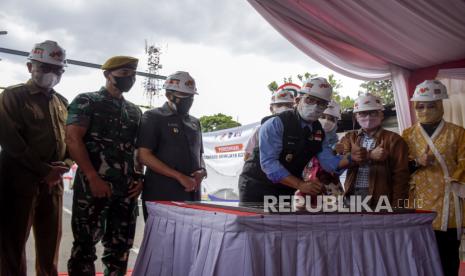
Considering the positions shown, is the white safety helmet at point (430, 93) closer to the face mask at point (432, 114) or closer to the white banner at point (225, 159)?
the face mask at point (432, 114)

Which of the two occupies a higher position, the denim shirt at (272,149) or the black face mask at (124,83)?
the black face mask at (124,83)

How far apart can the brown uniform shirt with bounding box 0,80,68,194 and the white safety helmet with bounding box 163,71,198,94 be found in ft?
2.79

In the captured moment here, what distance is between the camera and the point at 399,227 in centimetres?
195

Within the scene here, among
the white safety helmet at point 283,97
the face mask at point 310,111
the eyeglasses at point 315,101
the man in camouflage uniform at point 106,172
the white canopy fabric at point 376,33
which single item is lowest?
the man in camouflage uniform at point 106,172

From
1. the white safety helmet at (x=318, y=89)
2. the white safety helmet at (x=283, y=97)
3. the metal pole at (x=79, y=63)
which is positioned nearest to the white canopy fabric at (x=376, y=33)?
the white safety helmet at (x=283, y=97)

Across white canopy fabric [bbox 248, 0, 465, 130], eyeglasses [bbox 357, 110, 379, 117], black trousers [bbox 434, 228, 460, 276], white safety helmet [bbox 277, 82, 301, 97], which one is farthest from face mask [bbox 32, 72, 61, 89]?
black trousers [bbox 434, 228, 460, 276]

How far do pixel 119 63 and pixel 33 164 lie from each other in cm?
86

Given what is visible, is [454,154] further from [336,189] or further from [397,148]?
[336,189]

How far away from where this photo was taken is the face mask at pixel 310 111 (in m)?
2.60

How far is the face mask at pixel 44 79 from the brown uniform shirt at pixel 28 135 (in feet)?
0.13

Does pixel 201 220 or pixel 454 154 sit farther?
pixel 454 154

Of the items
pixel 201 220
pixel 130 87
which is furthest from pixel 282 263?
pixel 130 87

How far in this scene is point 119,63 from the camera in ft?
9.04

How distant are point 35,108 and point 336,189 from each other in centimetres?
237
